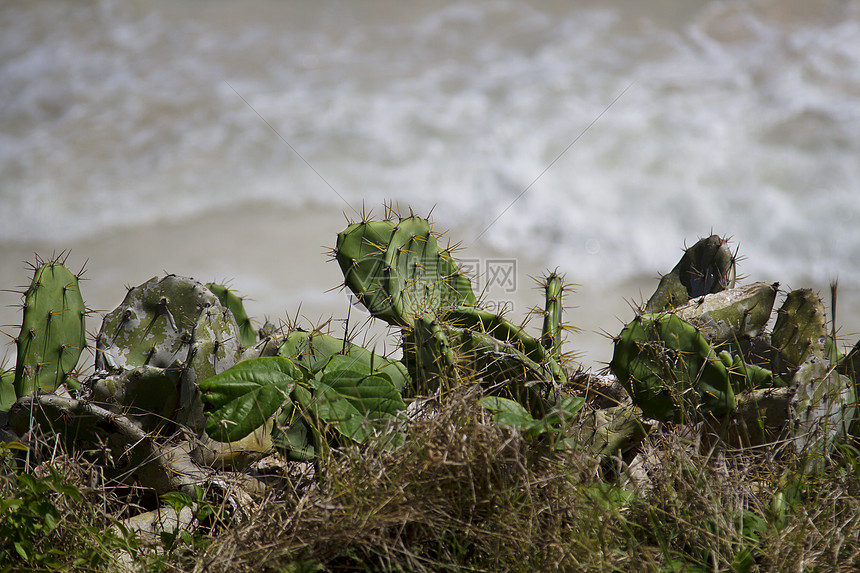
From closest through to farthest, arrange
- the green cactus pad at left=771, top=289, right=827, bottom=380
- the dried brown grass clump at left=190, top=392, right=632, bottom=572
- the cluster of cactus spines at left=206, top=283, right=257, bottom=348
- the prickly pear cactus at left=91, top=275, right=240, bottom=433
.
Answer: the dried brown grass clump at left=190, top=392, right=632, bottom=572, the prickly pear cactus at left=91, top=275, right=240, bottom=433, the green cactus pad at left=771, top=289, right=827, bottom=380, the cluster of cactus spines at left=206, top=283, right=257, bottom=348

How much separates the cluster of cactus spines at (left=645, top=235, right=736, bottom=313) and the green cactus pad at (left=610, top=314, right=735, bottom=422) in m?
0.49

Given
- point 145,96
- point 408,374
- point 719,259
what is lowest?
point 408,374

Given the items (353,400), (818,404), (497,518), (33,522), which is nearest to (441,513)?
(497,518)

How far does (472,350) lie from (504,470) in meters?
0.34

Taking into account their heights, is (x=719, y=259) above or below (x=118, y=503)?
above

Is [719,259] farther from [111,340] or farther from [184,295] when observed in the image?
[111,340]

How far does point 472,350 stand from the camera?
166 centimetres

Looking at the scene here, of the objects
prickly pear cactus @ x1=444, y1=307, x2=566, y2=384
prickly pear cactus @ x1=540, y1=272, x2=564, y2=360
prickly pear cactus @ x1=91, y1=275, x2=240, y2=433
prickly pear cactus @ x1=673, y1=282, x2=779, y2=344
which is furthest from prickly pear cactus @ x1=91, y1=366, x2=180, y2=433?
prickly pear cactus @ x1=673, y1=282, x2=779, y2=344

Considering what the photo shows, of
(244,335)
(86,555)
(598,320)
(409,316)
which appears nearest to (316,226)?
(598,320)

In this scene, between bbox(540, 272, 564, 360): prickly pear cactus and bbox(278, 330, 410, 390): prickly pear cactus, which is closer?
bbox(278, 330, 410, 390): prickly pear cactus

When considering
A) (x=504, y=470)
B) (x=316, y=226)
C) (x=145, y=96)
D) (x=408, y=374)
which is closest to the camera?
(x=504, y=470)

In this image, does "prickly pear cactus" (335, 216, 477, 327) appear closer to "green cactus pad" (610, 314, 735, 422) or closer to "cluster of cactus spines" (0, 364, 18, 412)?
"green cactus pad" (610, 314, 735, 422)

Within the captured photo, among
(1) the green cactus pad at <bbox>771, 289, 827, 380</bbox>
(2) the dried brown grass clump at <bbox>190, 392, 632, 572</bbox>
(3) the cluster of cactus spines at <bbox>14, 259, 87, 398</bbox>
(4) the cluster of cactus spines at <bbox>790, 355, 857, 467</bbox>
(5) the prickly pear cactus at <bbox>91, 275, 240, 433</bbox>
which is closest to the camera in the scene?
(2) the dried brown grass clump at <bbox>190, 392, 632, 572</bbox>

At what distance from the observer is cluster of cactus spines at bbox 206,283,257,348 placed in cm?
221
